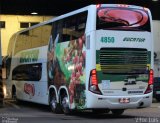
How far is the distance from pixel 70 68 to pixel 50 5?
16488 mm

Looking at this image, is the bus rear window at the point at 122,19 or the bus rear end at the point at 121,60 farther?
the bus rear window at the point at 122,19

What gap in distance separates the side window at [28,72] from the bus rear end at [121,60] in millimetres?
5426

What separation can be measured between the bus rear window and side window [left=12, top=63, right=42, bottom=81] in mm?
5506

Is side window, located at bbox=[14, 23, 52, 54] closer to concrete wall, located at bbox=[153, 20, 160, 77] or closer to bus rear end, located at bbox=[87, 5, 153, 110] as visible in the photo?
bus rear end, located at bbox=[87, 5, 153, 110]

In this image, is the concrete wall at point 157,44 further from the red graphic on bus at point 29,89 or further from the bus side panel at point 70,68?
the bus side panel at point 70,68

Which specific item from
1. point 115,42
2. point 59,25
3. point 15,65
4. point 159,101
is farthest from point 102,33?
point 159,101

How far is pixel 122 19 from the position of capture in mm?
17516

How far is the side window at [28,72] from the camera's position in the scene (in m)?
22.3

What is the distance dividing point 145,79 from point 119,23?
212 cm

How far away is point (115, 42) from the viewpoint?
17.3m

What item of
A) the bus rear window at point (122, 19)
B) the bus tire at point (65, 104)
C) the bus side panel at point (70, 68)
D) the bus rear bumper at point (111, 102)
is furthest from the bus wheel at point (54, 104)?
A: the bus rear window at point (122, 19)

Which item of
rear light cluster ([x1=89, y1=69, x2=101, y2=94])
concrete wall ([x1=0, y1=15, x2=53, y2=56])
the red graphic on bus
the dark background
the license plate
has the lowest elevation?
the license plate

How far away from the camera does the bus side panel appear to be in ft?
57.8

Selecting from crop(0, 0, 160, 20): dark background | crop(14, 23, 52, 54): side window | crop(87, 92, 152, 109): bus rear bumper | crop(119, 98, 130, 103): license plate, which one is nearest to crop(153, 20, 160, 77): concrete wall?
crop(0, 0, 160, 20): dark background
